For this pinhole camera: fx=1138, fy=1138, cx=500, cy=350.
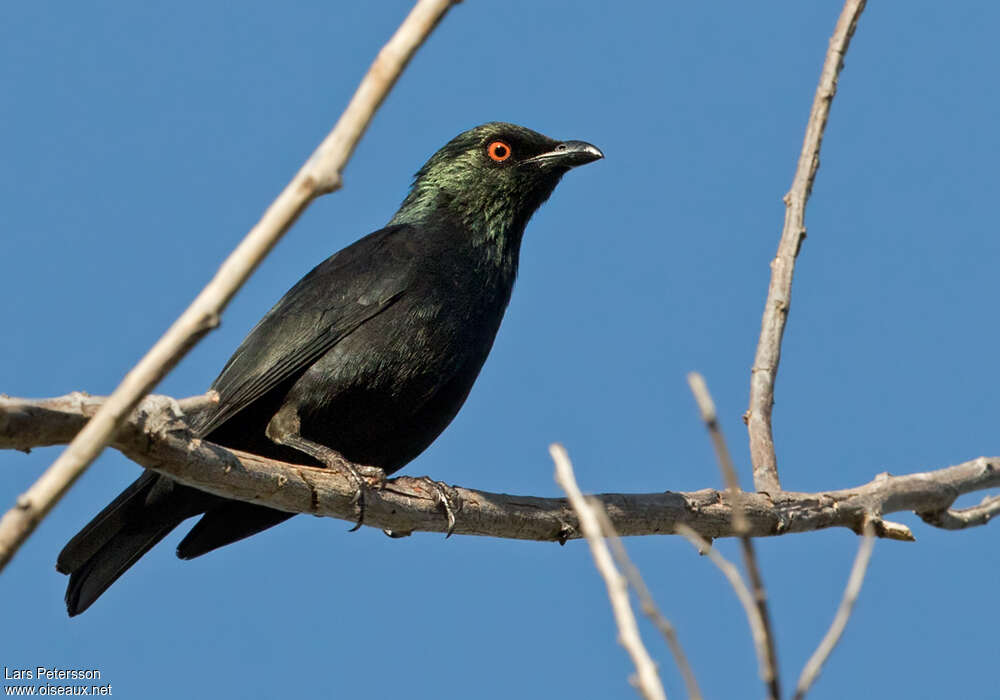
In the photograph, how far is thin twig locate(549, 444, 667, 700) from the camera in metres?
2.07

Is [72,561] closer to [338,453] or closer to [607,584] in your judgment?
[338,453]

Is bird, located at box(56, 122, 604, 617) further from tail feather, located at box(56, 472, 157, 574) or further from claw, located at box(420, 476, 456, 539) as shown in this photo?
claw, located at box(420, 476, 456, 539)

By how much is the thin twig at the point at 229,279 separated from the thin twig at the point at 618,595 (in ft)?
2.46

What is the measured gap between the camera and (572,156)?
24.2ft

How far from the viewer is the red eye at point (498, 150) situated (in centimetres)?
743

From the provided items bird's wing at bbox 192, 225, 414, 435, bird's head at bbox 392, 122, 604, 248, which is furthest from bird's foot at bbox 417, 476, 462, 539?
bird's head at bbox 392, 122, 604, 248

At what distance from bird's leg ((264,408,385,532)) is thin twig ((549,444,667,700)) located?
2.96 m

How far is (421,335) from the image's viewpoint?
612 cm

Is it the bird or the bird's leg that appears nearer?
the bird's leg

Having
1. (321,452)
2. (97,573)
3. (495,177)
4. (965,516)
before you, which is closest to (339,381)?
(321,452)

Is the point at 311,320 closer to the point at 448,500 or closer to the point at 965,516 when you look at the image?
the point at 448,500

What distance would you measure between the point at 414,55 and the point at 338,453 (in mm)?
3858

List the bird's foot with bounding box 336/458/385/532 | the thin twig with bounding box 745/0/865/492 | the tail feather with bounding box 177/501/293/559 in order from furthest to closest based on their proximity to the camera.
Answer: the tail feather with bounding box 177/501/293/559 < the thin twig with bounding box 745/0/865/492 < the bird's foot with bounding box 336/458/385/532

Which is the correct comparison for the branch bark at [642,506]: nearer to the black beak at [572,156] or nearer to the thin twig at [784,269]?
the thin twig at [784,269]
